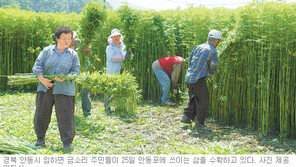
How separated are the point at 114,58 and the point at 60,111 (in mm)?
2771

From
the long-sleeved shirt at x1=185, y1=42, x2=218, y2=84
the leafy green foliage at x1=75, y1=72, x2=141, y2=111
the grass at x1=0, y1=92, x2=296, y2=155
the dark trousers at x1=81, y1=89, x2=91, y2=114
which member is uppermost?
the long-sleeved shirt at x1=185, y1=42, x2=218, y2=84

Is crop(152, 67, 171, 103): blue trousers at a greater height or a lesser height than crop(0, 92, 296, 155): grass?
greater

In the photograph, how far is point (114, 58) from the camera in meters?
6.63

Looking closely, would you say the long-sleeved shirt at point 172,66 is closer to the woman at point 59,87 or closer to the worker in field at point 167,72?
the worker in field at point 167,72

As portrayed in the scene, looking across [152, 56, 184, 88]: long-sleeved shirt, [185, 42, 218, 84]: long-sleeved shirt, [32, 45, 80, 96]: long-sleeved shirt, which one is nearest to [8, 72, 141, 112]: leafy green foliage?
[32, 45, 80, 96]: long-sleeved shirt

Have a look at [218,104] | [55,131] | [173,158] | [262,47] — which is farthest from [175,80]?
[173,158]

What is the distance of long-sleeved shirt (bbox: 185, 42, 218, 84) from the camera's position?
5.25m

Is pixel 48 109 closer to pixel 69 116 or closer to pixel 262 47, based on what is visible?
pixel 69 116

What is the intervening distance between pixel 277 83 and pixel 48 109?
12.1 ft

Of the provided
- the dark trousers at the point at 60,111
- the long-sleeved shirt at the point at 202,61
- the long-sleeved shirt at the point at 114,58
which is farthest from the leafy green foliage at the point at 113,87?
the long-sleeved shirt at the point at 114,58

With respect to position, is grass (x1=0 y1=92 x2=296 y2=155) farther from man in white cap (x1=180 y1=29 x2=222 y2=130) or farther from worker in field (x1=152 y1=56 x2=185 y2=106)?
worker in field (x1=152 y1=56 x2=185 y2=106)

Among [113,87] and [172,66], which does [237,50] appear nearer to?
[172,66]

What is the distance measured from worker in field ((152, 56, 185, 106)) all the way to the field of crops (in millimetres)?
390

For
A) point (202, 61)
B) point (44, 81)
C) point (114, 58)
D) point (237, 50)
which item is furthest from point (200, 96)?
point (44, 81)
